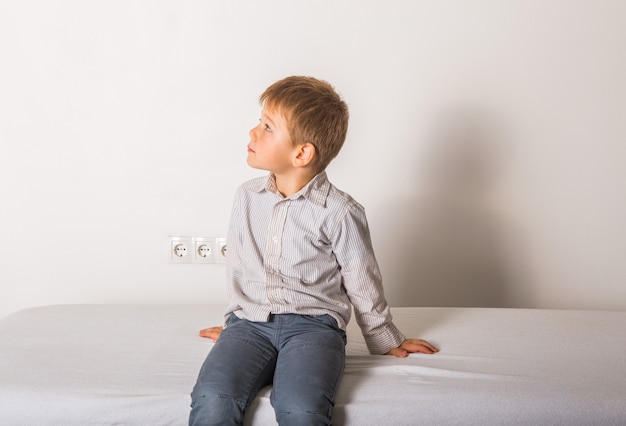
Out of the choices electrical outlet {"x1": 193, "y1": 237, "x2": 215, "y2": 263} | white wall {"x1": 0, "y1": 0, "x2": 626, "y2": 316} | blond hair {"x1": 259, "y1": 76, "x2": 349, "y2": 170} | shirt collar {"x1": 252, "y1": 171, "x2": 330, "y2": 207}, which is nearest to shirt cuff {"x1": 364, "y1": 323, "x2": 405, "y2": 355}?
shirt collar {"x1": 252, "y1": 171, "x2": 330, "y2": 207}

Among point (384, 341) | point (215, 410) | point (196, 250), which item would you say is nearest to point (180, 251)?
point (196, 250)

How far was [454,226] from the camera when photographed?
89.3 inches

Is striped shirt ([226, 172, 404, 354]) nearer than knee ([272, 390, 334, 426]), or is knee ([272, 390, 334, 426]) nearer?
knee ([272, 390, 334, 426])

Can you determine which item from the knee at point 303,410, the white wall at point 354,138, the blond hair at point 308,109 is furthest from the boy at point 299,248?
the white wall at point 354,138

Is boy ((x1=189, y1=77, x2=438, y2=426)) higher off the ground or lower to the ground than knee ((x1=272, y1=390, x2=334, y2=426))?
higher

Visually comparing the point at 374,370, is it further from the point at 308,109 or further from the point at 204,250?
the point at 204,250

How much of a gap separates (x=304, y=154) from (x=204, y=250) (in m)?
0.80

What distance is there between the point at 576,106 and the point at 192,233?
1183mm

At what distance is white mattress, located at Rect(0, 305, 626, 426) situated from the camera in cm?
135

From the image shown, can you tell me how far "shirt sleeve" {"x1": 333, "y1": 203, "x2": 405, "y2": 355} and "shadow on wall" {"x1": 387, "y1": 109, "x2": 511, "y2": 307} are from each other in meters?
0.67

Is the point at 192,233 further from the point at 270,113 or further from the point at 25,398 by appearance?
the point at 25,398

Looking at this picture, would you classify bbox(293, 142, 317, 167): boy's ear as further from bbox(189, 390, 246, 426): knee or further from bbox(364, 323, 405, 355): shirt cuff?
bbox(189, 390, 246, 426): knee

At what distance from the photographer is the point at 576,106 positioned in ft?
7.19

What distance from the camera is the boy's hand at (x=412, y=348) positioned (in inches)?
63.4
